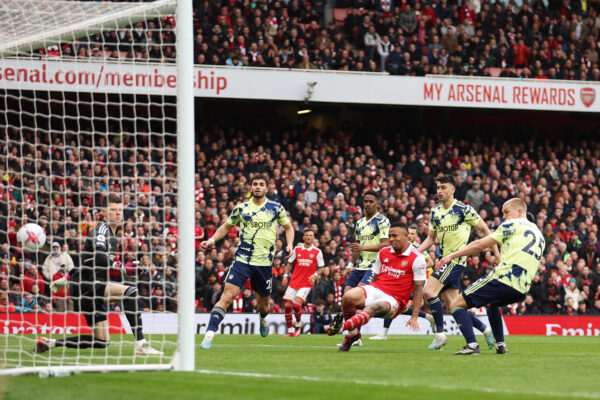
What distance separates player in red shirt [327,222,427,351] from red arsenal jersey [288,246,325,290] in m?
6.23

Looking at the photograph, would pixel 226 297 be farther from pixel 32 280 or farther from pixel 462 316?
pixel 462 316

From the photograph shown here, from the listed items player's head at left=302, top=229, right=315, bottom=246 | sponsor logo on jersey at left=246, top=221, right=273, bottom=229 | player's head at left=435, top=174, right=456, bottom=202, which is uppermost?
player's head at left=435, top=174, right=456, bottom=202

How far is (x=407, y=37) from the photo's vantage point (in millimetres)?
30281

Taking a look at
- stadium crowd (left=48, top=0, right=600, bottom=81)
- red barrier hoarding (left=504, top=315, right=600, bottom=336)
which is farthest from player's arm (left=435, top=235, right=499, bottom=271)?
Answer: stadium crowd (left=48, top=0, right=600, bottom=81)

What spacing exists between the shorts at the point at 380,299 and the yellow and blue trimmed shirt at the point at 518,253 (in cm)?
127

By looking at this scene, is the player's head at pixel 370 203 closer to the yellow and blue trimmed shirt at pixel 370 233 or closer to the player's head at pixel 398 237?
the yellow and blue trimmed shirt at pixel 370 233

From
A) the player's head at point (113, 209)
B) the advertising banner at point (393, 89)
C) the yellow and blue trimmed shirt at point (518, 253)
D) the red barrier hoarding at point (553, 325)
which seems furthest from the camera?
the advertising banner at point (393, 89)

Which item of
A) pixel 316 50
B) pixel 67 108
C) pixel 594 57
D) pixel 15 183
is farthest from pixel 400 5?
pixel 15 183

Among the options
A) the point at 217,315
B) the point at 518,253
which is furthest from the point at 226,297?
the point at 518,253

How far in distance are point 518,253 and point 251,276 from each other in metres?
3.94

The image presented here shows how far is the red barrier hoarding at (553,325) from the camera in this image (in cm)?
2338

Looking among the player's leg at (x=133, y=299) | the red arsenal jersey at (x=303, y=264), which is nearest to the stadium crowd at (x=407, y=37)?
the red arsenal jersey at (x=303, y=264)

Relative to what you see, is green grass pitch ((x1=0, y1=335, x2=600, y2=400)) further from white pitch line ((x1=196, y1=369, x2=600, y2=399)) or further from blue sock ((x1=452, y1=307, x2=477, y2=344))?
blue sock ((x1=452, y1=307, x2=477, y2=344))

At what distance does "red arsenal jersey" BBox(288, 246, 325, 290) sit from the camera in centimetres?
1833
